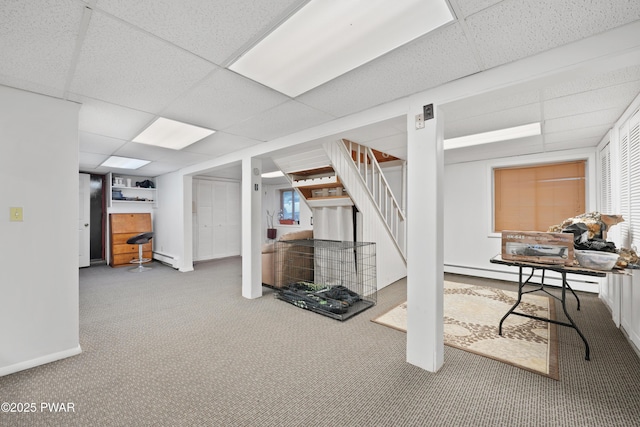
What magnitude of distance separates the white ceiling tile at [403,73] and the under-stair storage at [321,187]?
1.70 metres

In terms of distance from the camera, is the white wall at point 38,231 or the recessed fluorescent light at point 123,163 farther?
the recessed fluorescent light at point 123,163

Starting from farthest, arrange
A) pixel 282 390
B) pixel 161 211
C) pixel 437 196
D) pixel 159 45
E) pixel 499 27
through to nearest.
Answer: pixel 161 211 < pixel 437 196 < pixel 282 390 < pixel 159 45 < pixel 499 27

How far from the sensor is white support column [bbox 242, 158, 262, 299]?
398 cm

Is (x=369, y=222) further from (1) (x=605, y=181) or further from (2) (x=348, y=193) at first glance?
(1) (x=605, y=181)

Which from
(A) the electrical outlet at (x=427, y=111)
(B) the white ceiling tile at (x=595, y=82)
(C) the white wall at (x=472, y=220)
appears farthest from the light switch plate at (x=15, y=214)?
(C) the white wall at (x=472, y=220)

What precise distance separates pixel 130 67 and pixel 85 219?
647cm

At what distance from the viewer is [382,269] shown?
14.7ft

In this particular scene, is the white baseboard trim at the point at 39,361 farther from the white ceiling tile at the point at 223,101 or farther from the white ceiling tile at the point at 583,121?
the white ceiling tile at the point at 583,121

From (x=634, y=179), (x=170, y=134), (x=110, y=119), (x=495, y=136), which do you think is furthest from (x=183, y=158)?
(x=634, y=179)

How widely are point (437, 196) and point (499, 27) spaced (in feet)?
3.53

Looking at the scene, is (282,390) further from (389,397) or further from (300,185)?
(300,185)

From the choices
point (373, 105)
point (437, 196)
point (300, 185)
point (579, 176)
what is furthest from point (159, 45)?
point (579, 176)

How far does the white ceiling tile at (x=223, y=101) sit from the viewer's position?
2.09 metres

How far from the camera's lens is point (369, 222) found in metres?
4.23
